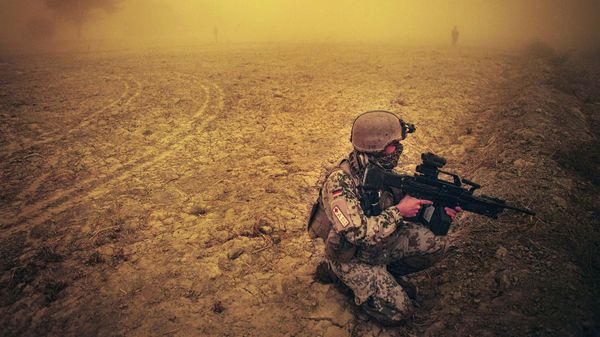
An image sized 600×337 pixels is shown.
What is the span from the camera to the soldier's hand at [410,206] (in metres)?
3.19

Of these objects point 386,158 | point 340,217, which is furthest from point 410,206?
point 340,217

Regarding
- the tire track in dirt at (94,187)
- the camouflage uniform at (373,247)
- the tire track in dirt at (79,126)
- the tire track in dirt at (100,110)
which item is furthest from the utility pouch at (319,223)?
the tire track in dirt at (100,110)

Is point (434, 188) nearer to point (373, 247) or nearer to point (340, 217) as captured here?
point (373, 247)

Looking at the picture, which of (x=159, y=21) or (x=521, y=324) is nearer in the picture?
(x=521, y=324)

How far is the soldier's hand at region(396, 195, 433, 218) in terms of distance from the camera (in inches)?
126

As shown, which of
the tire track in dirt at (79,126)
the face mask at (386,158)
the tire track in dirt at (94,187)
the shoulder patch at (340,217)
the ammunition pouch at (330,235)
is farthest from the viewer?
the tire track in dirt at (79,126)

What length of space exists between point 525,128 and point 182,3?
82878 mm

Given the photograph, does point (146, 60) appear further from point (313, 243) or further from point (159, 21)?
point (159, 21)

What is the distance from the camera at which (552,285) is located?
119 inches

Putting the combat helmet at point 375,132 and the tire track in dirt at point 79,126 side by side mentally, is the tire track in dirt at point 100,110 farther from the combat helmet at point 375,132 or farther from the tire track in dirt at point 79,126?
the combat helmet at point 375,132

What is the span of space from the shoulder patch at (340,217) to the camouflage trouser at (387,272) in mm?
646

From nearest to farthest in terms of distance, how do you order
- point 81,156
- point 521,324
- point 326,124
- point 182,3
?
point 521,324 < point 81,156 < point 326,124 < point 182,3

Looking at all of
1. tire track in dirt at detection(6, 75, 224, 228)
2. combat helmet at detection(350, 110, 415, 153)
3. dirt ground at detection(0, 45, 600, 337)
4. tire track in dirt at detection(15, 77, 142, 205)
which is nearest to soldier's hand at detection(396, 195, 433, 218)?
combat helmet at detection(350, 110, 415, 153)

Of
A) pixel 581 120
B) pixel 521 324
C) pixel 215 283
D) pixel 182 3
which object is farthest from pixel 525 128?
pixel 182 3
